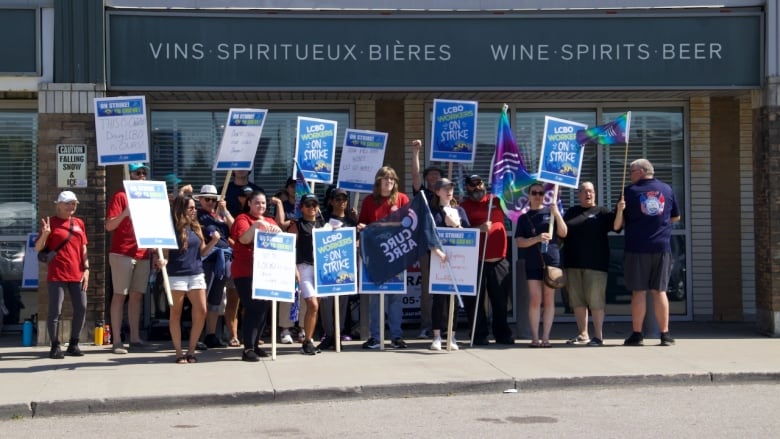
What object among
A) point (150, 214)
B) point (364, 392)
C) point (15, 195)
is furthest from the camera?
point (15, 195)

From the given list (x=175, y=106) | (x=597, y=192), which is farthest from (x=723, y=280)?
(x=175, y=106)

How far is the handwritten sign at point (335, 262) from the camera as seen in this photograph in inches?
463

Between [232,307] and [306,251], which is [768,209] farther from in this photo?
[232,307]

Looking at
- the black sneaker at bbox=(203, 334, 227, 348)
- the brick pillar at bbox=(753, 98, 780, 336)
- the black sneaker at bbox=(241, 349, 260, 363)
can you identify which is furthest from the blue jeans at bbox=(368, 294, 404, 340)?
the brick pillar at bbox=(753, 98, 780, 336)

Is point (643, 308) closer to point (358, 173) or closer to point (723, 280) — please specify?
point (723, 280)

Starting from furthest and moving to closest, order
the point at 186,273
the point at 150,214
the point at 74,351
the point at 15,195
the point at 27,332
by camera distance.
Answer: the point at 15,195 → the point at 27,332 → the point at 74,351 → the point at 186,273 → the point at 150,214

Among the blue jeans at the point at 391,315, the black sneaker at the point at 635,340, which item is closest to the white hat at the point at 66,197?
the blue jeans at the point at 391,315

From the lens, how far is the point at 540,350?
39.7 ft

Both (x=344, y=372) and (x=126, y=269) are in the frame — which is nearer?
(x=344, y=372)

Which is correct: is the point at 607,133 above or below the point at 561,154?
above

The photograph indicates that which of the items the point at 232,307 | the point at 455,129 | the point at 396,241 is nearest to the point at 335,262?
the point at 396,241

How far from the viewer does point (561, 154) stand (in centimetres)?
1247

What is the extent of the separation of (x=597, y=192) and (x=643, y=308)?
2.55 meters

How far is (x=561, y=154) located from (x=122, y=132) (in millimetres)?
5008
